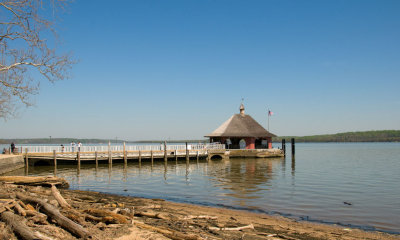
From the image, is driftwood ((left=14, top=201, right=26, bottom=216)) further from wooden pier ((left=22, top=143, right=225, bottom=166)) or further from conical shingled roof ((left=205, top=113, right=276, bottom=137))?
conical shingled roof ((left=205, top=113, right=276, bottom=137))

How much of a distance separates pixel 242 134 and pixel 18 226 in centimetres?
3911

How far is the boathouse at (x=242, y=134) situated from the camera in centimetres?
4388

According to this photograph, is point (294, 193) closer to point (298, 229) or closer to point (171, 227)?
point (298, 229)

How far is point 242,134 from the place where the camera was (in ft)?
143

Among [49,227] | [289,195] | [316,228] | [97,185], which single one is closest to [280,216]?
[316,228]

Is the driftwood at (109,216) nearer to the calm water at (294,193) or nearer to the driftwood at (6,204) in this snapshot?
the driftwood at (6,204)

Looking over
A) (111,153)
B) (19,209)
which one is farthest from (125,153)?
(19,209)

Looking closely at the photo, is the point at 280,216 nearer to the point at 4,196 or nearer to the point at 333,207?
the point at 333,207

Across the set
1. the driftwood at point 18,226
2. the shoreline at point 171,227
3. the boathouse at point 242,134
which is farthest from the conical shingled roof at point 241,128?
the driftwood at point 18,226

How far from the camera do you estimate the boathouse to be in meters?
43.9

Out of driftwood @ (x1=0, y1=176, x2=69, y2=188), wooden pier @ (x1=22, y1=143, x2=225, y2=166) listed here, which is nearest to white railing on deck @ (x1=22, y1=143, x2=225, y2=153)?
wooden pier @ (x1=22, y1=143, x2=225, y2=166)

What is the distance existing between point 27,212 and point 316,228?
27.3 ft

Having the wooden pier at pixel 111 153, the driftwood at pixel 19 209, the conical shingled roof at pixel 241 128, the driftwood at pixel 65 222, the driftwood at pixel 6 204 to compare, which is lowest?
the wooden pier at pixel 111 153

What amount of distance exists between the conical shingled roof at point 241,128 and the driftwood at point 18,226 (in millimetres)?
38469
